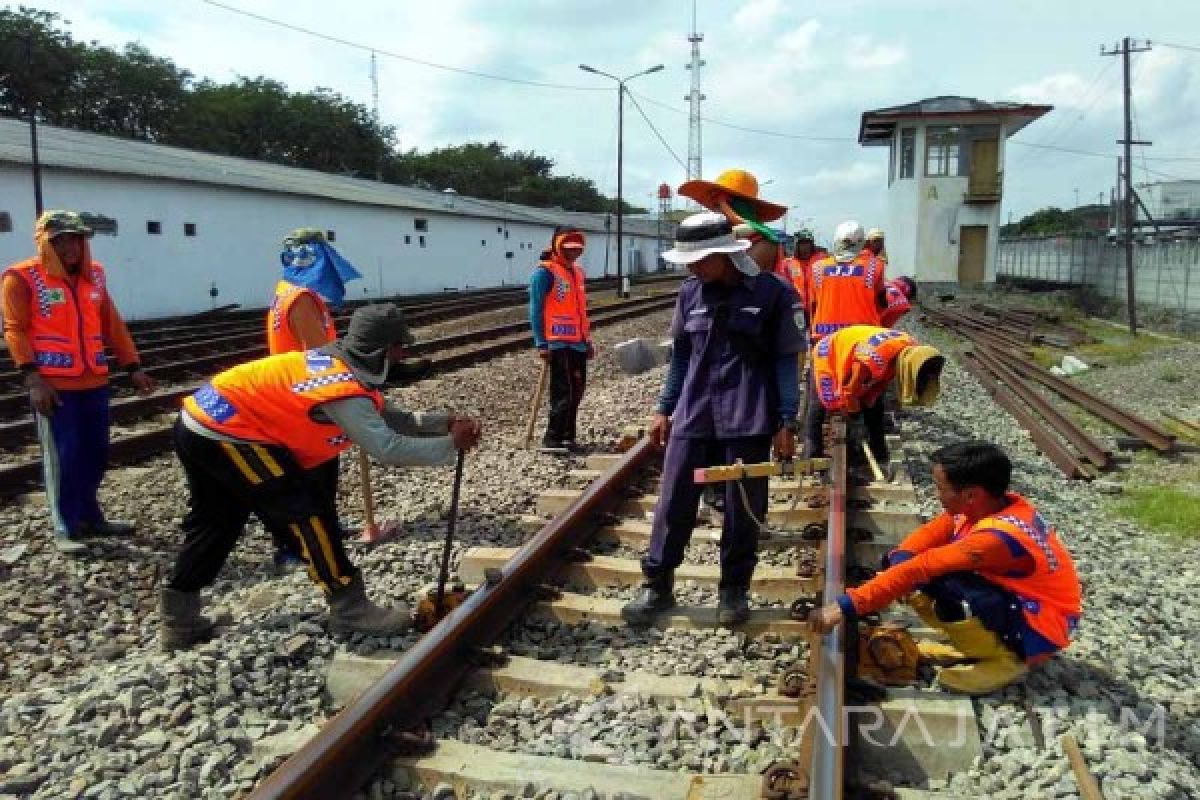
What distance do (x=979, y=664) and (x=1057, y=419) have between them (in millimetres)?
7633

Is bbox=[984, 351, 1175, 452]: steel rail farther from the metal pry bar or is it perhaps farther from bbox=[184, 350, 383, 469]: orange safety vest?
bbox=[184, 350, 383, 469]: orange safety vest

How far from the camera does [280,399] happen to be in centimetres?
377

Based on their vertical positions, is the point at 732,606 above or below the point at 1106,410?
above

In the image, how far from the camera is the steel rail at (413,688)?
2680 mm

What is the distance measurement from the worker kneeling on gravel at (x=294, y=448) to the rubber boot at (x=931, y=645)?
199cm

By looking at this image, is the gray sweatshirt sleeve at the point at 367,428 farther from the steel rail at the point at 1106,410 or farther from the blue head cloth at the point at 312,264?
the steel rail at the point at 1106,410

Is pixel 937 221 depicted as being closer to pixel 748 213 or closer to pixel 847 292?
pixel 847 292

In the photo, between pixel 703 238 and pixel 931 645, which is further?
pixel 703 238

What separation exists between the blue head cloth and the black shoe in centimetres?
284

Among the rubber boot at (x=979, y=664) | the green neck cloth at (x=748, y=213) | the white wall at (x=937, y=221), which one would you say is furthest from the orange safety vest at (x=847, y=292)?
the white wall at (x=937, y=221)

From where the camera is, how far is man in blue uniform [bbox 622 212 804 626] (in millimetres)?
A: 3854

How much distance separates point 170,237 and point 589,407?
18.2 meters

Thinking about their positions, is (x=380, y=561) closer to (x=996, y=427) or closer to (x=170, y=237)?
(x=996, y=427)

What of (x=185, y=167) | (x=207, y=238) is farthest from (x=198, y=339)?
(x=185, y=167)
